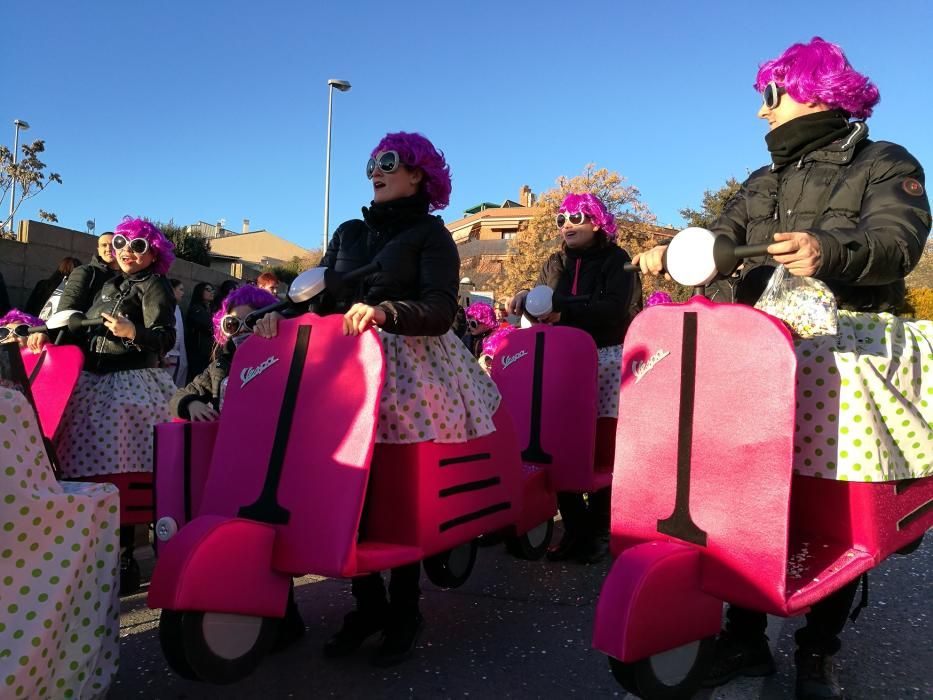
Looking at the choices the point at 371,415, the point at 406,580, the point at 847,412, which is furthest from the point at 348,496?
the point at 847,412

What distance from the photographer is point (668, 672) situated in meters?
1.81

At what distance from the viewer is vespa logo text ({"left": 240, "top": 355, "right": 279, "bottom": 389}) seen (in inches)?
90.6

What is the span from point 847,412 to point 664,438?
1.45ft

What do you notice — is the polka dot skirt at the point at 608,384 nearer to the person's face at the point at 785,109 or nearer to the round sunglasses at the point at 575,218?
the round sunglasses at the point at 575,218

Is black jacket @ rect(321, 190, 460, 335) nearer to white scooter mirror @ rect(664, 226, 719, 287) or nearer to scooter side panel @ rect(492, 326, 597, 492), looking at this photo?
white scooter mirror @ rect(664, 226, 719, 287)

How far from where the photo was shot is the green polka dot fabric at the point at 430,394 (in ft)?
7.55

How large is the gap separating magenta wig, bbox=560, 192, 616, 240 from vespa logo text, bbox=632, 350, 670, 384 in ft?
6.40

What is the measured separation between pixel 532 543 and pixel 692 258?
1.90 meters

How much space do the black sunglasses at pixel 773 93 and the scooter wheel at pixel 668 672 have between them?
151cm

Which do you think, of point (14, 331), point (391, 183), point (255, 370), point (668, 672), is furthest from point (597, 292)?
point (14, 331)

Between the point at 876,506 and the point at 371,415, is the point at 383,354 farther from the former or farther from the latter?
the point at 876,506

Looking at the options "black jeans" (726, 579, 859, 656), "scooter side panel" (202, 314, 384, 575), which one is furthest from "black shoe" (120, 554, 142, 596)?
"black jeans" (726, 579, 859, 656)

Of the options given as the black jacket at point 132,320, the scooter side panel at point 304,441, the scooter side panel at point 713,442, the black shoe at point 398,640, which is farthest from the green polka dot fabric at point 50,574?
the black jacket at point 132,320

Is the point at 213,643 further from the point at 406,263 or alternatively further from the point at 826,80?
the point at 826,80
